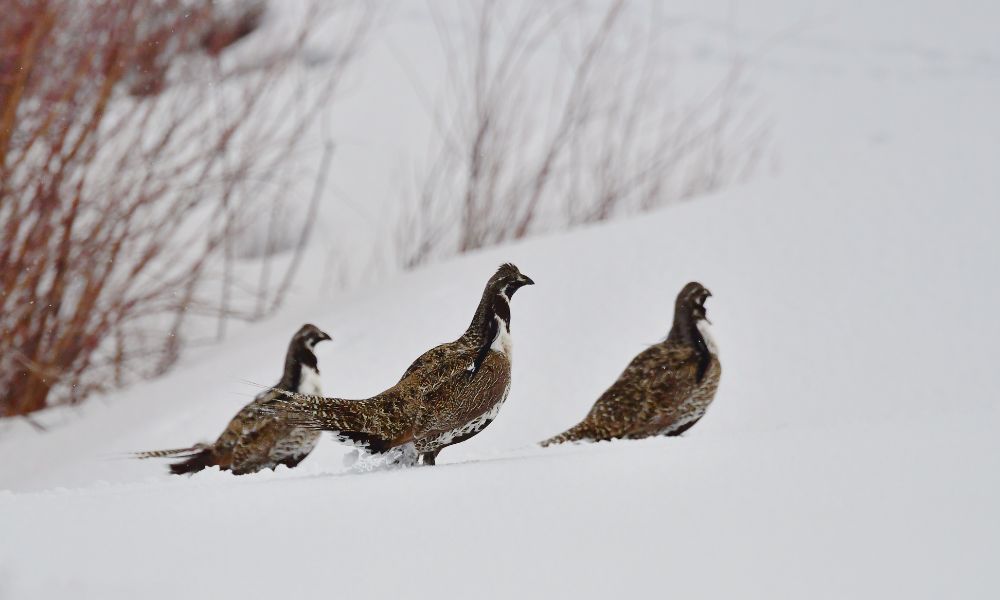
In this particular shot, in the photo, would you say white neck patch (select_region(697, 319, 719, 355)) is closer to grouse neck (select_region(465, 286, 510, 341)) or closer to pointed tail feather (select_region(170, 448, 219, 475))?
grouse neck (select_region(465, 286, 510, 341))

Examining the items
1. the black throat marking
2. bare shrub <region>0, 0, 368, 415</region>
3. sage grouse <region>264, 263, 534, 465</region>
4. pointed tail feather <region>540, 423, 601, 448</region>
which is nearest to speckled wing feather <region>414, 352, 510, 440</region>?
sage grouse <region>264, 263, 534, 465</region>

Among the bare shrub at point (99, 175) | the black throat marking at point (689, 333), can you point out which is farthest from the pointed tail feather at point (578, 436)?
the bare shrub at point (99, 175)

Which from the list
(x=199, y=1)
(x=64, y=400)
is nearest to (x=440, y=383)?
(x=64, y=400)

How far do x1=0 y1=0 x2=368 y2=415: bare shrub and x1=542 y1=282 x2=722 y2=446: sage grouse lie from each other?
1439mm

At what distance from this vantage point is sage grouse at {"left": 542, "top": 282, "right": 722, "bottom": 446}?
1.50 m

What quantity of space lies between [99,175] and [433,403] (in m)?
1.96

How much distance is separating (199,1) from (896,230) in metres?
2.28

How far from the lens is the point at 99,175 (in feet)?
9.52

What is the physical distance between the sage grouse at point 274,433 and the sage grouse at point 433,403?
0.35 ft

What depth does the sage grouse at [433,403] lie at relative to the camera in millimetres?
1285

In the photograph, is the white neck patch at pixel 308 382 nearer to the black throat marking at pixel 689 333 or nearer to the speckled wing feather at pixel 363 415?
the speckled wing feather at pixel 363 415

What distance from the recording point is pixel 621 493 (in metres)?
1.27

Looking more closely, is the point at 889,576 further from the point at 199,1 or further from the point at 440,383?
the point at 199,1

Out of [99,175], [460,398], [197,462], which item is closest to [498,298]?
[460,398]
